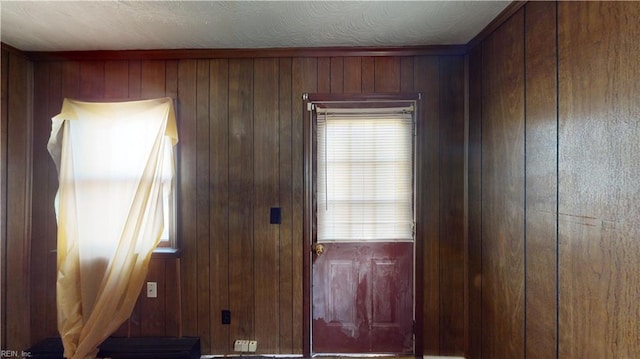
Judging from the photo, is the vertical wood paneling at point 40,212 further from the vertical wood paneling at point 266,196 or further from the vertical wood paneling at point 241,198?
the vertical wood paneling at point 266,196

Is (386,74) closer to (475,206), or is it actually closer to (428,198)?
(428,198)

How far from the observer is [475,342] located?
207 centimetres

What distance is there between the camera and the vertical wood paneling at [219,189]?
7.44 feet

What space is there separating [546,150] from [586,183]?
→ 27 centimetres

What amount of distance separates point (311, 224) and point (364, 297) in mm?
741

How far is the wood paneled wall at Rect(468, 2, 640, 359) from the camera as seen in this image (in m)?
1.02

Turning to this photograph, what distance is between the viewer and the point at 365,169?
88.1 inches

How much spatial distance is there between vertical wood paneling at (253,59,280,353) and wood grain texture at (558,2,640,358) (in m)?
1.79

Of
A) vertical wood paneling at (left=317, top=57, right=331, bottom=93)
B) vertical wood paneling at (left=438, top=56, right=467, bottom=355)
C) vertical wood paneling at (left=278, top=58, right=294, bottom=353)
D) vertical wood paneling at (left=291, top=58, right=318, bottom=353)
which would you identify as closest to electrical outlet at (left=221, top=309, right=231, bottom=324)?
vertical wood paneling at (left=278, top=58, right=294, bottom=353)

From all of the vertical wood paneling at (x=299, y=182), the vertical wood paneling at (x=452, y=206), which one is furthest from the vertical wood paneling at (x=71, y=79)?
the vertical wood paneling at (x=452, y=206)

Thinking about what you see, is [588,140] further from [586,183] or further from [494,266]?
[494,266]

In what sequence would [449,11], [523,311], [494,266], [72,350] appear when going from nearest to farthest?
[523,311], [449,11], [494,266], [72,350]

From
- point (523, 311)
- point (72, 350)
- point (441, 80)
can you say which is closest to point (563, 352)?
point (523, 311)

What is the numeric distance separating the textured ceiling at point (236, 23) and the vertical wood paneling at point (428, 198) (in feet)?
0.98
